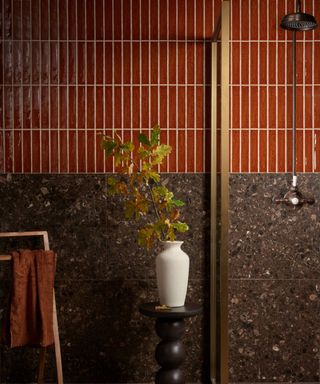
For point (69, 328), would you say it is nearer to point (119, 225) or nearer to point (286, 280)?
point (119, 225)

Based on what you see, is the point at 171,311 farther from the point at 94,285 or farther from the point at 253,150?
the point at 253,150

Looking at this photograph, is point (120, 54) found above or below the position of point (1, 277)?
above

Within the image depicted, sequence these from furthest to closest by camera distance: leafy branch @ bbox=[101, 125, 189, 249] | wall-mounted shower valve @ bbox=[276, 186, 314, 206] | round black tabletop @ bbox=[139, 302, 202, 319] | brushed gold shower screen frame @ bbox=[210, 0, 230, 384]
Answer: wall-mounted shower valve @ bbox=[276, 186, 314, 206], leafy branch @ bbox=[101, 125, 189, 249], round black tabletop @ bbox=[139, 302, 202, 319], brushed gold shower screen frame @ bbox=[210, 0, 230, 384]

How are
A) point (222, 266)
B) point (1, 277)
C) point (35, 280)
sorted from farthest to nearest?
point (1, 277), point (35, 280), point (222, 266)

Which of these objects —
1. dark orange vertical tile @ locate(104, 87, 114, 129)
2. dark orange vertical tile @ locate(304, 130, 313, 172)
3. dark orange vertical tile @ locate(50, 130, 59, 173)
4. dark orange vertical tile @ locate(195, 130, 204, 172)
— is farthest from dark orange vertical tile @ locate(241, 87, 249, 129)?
dark orange vertical tile @ locate(50, 130, 59, 173)

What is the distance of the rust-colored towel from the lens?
301 cm

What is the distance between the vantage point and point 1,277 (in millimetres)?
3402

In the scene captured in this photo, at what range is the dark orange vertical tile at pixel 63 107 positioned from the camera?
342 cm

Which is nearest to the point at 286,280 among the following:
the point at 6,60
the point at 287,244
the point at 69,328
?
the point at 287,244

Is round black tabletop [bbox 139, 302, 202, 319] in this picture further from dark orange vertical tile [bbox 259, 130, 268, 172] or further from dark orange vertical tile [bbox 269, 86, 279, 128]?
dark orange vertical tile [bbox 269, 86, 279, 128]

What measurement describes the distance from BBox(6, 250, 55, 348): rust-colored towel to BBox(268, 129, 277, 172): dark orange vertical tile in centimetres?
131

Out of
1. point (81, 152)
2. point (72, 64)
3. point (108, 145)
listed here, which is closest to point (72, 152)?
point (81, 152)

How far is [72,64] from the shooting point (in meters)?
3.42

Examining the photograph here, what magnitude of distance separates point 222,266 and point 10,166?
1.40 meters
